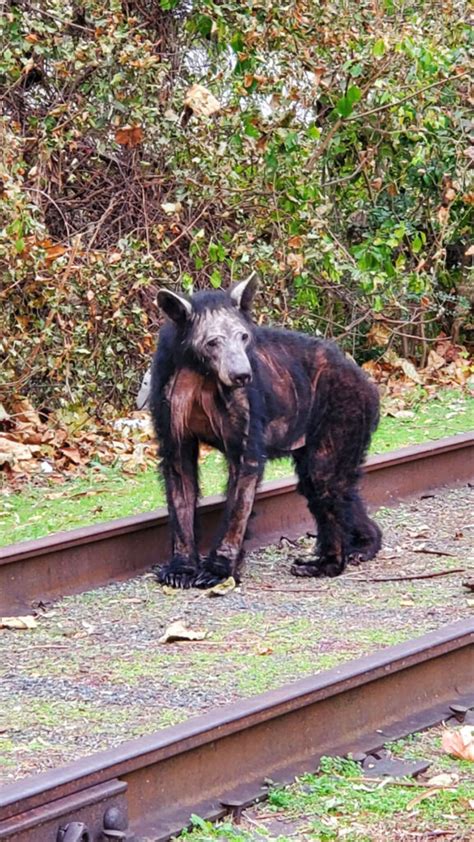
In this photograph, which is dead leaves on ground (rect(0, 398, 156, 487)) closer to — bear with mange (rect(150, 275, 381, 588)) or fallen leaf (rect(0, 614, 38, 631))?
bear with mange (rect(150, 275, 381, 588))

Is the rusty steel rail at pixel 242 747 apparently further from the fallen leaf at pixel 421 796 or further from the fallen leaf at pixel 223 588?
the fallen leaf at pixel 223 588

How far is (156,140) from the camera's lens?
12727 millimetres

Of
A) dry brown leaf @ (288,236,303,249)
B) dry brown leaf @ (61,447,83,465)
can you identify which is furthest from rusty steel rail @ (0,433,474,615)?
dry brown leaf @ (288,236,303,249)

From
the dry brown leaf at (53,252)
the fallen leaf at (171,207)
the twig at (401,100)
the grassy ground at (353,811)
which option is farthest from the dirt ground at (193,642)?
the twig at (401,100)

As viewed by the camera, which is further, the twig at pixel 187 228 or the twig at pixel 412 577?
the twig at pixel 187 228

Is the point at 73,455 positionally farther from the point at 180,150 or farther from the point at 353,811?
the point at 353,811

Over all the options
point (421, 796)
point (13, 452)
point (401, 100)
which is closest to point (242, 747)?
point (421, 796)

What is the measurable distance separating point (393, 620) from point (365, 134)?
25.7 ft

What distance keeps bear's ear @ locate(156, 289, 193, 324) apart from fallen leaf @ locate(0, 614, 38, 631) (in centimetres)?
177

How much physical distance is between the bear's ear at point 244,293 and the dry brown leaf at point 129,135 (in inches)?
175

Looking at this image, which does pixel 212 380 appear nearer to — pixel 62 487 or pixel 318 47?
pixel 62 487

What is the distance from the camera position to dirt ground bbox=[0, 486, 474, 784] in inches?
223

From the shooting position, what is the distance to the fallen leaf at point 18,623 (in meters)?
7.16

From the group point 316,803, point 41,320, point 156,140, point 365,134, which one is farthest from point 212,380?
point 365,134
